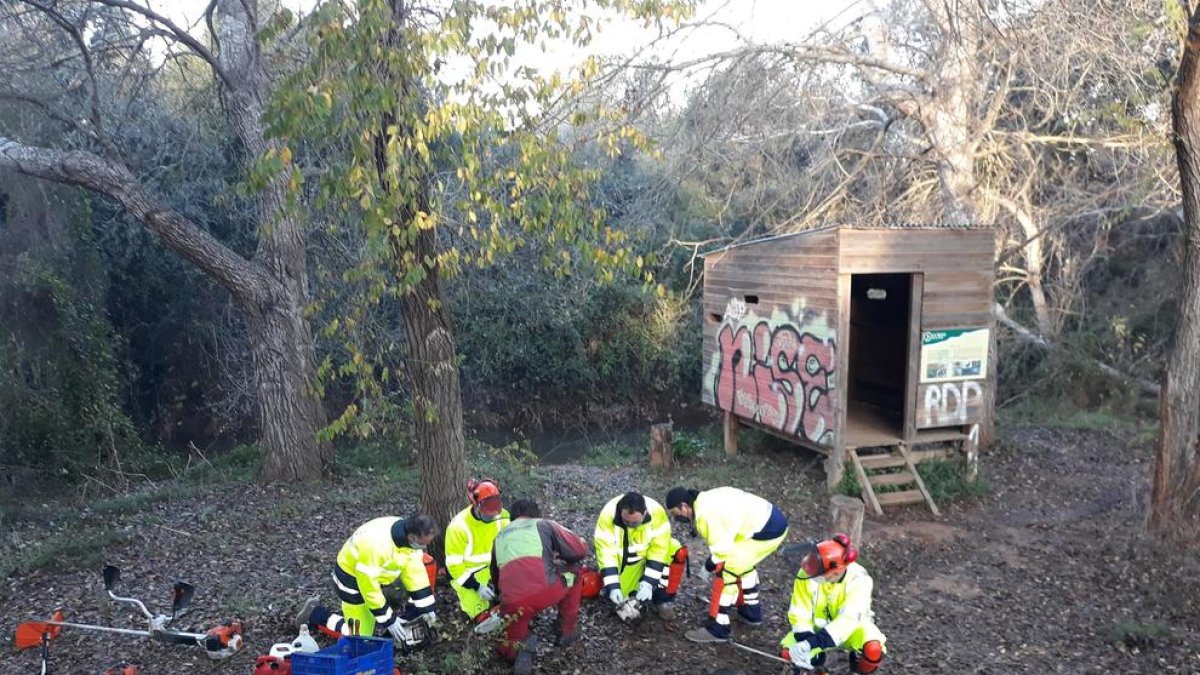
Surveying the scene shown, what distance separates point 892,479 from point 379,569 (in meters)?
6.74

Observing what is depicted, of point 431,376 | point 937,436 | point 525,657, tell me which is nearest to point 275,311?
point 431,376

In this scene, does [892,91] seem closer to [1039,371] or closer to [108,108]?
[1039,371]

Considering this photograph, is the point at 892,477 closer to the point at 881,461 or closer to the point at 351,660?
the point at 881,461

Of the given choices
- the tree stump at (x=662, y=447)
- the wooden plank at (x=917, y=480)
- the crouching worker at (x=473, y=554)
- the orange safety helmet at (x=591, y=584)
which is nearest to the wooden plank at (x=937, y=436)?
the wooden plank at (x=917, y=480)

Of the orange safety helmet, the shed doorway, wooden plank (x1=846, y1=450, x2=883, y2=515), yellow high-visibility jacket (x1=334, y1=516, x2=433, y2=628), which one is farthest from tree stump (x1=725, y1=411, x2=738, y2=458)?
yellow high-visibility jacket (x1=334, y1=516, x2=433, y2=628)

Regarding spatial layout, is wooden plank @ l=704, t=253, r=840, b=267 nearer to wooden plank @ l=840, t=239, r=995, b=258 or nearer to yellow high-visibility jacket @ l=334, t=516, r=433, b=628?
wooden plank @ l=840, t=239, r=995, b=258

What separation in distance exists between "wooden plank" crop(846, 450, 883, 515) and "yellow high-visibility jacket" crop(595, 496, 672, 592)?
3.95m

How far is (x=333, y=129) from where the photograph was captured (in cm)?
508

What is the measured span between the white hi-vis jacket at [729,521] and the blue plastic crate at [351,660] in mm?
2532

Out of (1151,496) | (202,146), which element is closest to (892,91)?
(1151,496)

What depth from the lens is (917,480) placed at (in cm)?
1024

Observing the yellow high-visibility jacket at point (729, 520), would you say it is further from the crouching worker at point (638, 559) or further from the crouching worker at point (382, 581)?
the crouching worker at point (382, 581)

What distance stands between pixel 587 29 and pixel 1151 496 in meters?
7.31

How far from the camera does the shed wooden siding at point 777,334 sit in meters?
10.4
